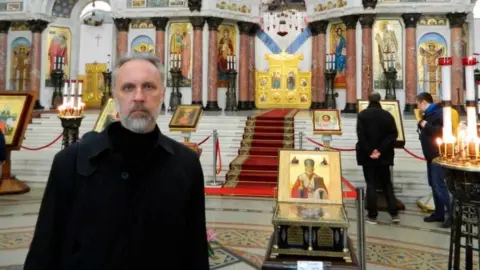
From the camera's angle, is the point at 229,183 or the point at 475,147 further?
the point at 229,183

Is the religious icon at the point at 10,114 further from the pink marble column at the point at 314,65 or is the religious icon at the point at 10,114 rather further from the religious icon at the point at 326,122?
the pink marble column at the point at 314,65

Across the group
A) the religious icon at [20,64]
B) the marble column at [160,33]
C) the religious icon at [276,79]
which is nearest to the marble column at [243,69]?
the religious icon at [276,79]

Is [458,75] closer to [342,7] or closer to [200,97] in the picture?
[342,7]

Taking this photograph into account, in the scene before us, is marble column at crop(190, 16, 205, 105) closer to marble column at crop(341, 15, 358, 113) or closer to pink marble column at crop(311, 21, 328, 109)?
pink marble column at crop(311, 21, 328, 109)

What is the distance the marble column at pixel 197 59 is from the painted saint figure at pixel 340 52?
5584 millimetres

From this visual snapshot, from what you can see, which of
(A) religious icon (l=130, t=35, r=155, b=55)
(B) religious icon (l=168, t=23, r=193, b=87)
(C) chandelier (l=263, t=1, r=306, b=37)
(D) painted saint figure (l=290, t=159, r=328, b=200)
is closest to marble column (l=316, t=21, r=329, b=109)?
(C) chandelier (l=263, t=1, r=306, b=37)

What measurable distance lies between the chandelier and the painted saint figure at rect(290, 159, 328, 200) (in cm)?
1522

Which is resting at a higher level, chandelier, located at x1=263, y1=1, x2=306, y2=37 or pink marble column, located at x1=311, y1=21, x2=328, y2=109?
chandelier, located at x1=263, y1=1, x2=306, y2=37

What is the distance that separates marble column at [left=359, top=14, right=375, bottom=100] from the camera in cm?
1523

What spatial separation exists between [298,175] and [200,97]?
13003mm

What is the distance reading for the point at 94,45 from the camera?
18578 millimetres

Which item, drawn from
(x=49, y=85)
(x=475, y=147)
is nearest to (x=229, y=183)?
(x=475, y=147)

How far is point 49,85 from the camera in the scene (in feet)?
57.8

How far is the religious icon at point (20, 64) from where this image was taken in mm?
17344
